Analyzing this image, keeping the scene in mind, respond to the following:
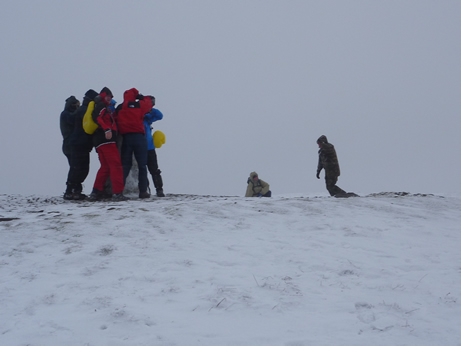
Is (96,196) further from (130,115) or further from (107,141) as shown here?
(130,115)

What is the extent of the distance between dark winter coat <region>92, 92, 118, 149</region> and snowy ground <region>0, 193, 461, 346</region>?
1604 mm

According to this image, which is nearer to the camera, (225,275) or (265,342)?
(265,342)

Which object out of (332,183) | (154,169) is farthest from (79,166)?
(332,183)

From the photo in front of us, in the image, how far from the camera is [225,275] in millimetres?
3623

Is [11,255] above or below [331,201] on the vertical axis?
below

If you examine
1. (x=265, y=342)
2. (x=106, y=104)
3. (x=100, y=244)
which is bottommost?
(x=265, y=342)

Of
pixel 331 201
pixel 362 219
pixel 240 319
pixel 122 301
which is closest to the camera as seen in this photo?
pixel 240 319

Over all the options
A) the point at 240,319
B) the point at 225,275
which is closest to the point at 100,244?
the point at 225,275

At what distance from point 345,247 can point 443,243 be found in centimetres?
148

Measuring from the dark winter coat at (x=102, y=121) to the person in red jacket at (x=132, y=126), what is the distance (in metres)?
0.31

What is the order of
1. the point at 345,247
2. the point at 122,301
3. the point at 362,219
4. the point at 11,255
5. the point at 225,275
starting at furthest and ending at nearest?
the point at 362,219, the point at 345,247, the point at 11,255, the point at 225,275, the point at 122,301

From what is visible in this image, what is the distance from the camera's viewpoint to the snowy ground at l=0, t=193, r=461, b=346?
2.72 meters

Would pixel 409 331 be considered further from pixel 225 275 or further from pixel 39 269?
pixel 39 269

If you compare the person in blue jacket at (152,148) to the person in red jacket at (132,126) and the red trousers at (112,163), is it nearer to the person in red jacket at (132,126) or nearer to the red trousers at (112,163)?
the person in red jacket at (132,126)
